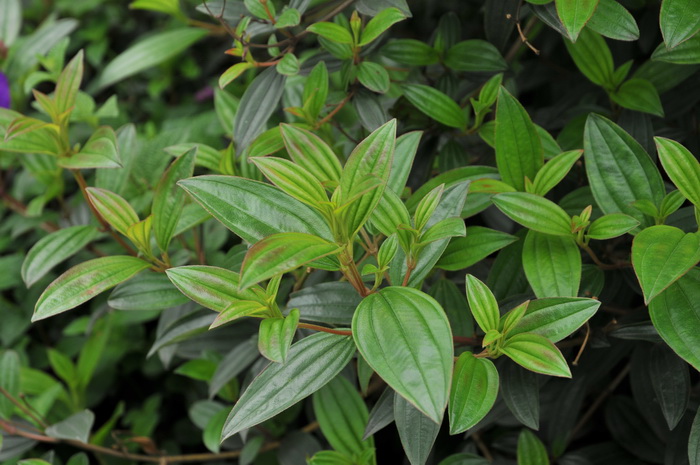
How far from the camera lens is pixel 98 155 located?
0.82 meters

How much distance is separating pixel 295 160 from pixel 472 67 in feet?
1.16

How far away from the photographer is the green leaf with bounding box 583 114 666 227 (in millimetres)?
707

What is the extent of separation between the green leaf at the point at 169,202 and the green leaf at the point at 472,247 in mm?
→ 310

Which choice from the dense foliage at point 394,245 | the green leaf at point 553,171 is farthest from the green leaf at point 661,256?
the green leaf at point 553,171

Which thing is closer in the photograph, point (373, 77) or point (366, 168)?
point (366, 168)

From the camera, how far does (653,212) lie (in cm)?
68

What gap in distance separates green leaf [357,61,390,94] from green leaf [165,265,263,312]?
1.01ft

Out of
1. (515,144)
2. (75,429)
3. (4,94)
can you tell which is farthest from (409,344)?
(4,94)

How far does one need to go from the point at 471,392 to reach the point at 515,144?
11.6 inches

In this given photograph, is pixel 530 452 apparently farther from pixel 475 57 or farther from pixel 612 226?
pixel 475 57

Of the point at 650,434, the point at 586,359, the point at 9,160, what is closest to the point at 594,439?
the point at 650,434

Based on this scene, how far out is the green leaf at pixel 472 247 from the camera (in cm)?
70

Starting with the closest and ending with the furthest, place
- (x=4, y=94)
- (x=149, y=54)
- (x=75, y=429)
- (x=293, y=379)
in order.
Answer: (x=293, y=379)
(x=75, y=429)
(x=4, y=94)
(x=149, y=54)

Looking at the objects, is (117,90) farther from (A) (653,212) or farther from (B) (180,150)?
(A) (653,212)
